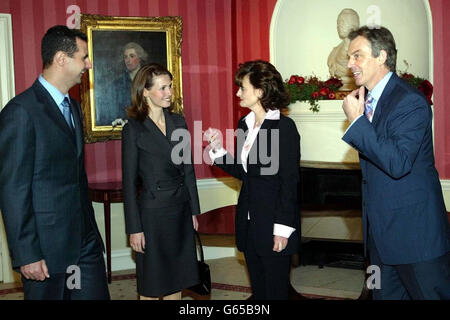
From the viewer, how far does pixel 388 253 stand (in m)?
2.76

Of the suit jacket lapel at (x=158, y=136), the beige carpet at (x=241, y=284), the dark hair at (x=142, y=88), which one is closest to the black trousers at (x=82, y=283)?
the suit jacket lapel at (x=158, y=136)

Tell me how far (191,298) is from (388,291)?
2.36 meters

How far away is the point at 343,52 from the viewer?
5914mm

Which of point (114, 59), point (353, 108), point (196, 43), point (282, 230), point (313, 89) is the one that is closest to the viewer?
point (353, 108)

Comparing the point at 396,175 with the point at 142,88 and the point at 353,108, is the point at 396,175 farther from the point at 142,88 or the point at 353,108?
the point at 142,88

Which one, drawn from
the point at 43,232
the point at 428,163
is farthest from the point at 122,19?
the point at 428,163

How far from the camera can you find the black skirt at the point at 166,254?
3.53 metres

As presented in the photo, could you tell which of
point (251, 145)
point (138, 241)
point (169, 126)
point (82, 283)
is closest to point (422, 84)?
point (251, 145)

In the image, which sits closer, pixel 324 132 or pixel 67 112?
pixel 67 112

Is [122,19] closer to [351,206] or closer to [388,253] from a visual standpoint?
[351,206]

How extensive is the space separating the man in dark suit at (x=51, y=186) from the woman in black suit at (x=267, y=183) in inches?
33.3

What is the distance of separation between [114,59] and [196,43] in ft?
2.89

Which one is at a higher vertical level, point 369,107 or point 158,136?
point 369,107

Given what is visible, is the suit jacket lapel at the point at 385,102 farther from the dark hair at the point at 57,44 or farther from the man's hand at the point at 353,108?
the dark hair at the point at 57,44
